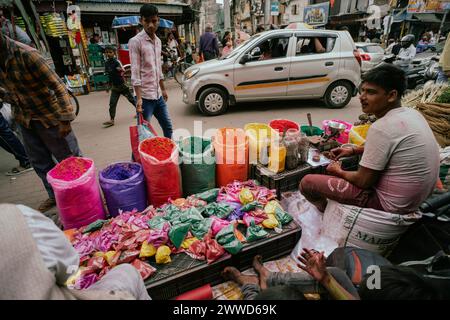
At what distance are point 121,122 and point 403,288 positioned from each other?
6196 mm

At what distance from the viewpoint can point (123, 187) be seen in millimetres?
2377

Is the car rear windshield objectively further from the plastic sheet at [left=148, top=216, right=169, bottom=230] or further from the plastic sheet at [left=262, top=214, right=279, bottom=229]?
the plastic sheet at [left=148, top=216, right=169, bottom=230]

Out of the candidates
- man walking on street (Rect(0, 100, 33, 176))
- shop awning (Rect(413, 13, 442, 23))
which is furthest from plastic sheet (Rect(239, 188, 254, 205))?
shop awning (Rect(413, 13, 442, 23))

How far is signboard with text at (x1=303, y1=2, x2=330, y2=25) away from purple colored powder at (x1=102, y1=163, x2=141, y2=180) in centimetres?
2434

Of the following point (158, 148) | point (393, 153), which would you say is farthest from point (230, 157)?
point (393, 153)

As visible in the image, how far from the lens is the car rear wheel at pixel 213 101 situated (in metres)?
5.91

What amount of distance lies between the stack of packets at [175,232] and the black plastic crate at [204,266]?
1.8 inches

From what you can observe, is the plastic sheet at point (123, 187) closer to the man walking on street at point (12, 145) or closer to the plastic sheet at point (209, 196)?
the plastic sheet at point (209, 196)

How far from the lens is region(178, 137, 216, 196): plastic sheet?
8.70 ft

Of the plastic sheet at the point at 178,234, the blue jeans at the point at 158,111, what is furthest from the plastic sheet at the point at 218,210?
the blue jeans at the point at 158,111
